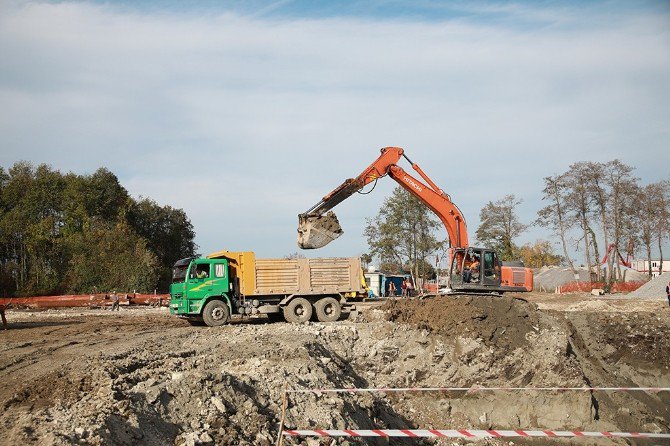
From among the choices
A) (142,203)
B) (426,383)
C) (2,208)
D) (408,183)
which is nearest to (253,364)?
(426,383)

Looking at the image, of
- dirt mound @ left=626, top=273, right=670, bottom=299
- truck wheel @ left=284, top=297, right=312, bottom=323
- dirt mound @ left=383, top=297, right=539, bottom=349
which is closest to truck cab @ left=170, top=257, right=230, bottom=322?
truck wheel @ left=284, top=297, right=312, bottom=323

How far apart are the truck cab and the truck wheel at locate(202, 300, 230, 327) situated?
11 cm

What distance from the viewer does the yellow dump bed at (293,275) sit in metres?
22.4

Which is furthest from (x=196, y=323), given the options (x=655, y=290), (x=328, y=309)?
(x=655, y=290)

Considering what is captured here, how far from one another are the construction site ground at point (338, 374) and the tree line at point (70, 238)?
22.3 meters

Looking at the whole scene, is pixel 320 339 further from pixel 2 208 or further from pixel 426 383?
pixel 2 208

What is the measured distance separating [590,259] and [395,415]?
124 ft

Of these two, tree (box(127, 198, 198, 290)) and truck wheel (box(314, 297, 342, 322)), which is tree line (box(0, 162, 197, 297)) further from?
truck wheel (box(314, 297, 342, 322))

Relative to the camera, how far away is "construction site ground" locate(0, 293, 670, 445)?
9.74m

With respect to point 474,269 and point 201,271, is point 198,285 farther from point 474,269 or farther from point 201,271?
point 474,269

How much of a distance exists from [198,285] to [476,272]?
921 cm

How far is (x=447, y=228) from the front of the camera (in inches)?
879

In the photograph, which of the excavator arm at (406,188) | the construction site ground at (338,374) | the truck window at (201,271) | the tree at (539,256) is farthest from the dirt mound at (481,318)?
the tree at (539,256)

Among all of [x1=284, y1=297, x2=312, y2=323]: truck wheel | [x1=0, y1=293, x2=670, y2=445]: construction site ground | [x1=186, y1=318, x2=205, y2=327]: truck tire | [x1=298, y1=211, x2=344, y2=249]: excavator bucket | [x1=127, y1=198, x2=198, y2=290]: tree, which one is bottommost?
[x1=0, y1=293, x2=670, y2=445]: construction site ground
